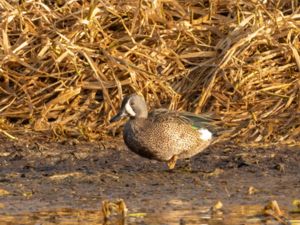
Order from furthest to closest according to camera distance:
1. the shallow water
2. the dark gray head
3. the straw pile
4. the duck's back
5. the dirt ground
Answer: the straw pile
the dark gray head
the duck's back
the dirt ground
the shallow water

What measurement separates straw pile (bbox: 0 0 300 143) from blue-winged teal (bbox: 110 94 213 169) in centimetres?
89

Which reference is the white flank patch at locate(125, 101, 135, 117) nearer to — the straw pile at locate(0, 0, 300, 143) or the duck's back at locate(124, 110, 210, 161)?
the duck's back at locate(124, 110, 210, 161)

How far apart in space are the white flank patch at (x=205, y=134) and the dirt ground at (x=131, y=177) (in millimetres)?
213

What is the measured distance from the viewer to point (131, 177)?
775cm

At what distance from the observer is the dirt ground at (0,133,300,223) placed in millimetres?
7031

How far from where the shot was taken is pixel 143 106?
8.05 metres

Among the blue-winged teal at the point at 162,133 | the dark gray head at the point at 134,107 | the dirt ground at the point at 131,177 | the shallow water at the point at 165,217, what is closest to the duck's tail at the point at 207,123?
the blue-winged teal at the point at 162,133

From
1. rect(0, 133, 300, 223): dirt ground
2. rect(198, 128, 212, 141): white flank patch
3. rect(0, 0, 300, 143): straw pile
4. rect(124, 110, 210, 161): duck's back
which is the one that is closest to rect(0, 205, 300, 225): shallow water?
rect(0, 133, 300, 223): dirt ground

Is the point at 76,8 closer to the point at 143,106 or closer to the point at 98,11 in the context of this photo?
the point at 98,11

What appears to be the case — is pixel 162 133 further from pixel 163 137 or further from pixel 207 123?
pixel 207 123

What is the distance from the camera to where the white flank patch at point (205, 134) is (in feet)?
26.4

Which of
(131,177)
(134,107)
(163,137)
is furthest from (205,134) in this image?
(131,177)

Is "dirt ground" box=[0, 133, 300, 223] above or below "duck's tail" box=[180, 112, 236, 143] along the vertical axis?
below

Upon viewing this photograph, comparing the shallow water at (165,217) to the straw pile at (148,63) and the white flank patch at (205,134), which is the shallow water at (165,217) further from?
the straw pile at (148,63)
